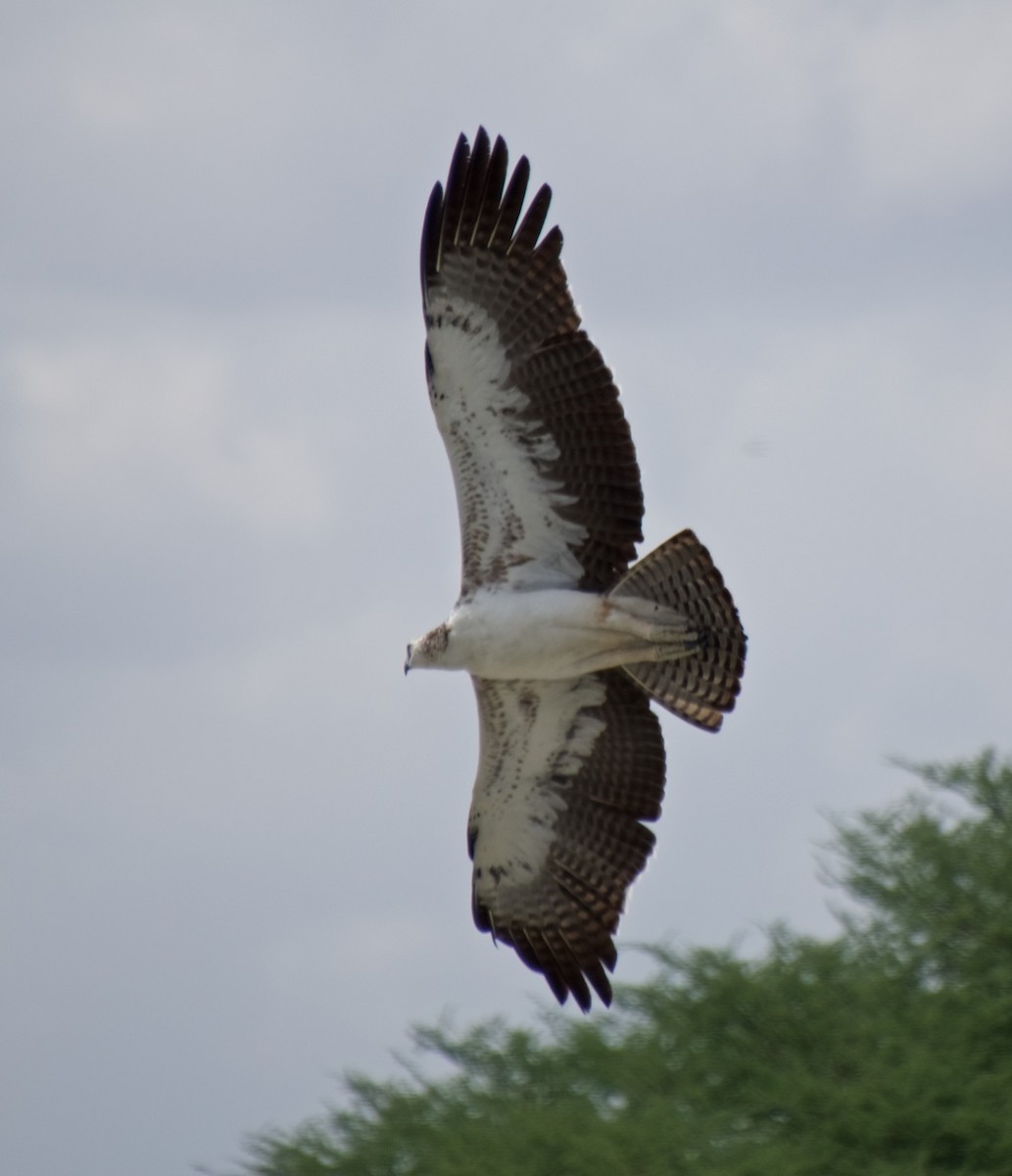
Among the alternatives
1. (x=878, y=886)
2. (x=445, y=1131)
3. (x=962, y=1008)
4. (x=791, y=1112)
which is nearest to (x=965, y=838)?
(x=878, y=886)

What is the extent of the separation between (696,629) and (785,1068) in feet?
13.2

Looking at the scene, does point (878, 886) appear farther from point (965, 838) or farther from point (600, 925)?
point (600, 925)

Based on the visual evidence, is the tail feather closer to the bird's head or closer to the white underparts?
the white underparts

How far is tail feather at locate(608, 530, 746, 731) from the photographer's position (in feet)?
33.3

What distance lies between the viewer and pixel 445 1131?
1303 cm

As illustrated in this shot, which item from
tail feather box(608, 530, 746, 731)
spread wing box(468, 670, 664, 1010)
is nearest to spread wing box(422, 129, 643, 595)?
tail feather box(608, 530, 746, 731)

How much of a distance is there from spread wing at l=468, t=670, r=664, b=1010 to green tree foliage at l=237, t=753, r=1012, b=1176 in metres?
1.29

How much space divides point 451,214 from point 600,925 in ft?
12.8

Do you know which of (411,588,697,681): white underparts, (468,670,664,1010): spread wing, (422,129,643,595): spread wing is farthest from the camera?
(468,670,664,1010): spread wing

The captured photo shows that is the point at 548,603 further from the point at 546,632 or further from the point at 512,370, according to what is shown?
the point at 512,370

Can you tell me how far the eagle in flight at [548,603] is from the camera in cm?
969

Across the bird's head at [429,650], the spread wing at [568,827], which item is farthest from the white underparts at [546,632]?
the spread wing at [568,827]

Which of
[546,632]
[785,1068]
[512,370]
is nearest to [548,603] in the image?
[546,632]

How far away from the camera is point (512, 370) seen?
384 inches
